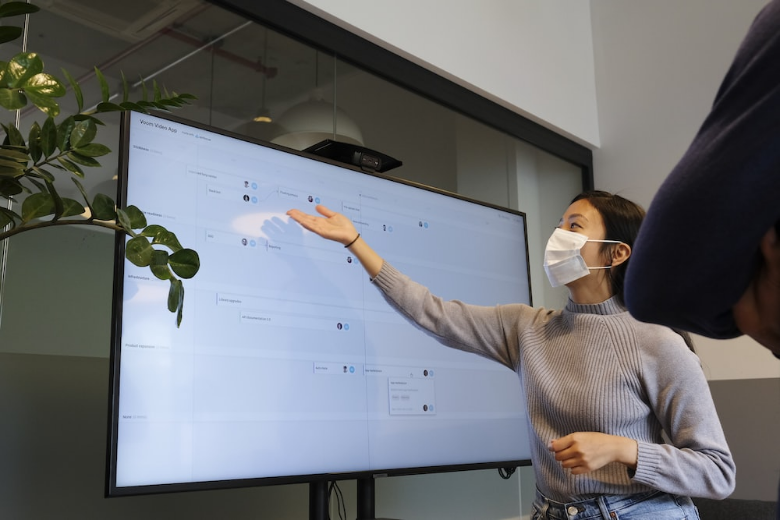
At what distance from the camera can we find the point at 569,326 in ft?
5.77

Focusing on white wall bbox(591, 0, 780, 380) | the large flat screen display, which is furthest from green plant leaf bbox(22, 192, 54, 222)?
white wall bbox(591, 0, 780, 380)

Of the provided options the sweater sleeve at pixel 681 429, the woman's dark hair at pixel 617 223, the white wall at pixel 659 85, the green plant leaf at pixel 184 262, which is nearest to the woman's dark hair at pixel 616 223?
the woman's dark hair at pixel 617 223

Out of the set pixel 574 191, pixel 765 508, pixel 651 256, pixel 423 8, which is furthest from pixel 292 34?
pixel 765 508

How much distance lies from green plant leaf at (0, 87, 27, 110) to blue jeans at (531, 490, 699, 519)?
1291mm

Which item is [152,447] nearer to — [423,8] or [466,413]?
[466,413]

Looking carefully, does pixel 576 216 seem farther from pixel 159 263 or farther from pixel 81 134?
pixel 81 134

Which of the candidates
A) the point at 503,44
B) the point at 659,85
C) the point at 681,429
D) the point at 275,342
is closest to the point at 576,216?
the point at 681,429

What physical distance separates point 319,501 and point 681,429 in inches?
35.3

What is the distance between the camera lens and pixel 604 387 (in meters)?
1.63

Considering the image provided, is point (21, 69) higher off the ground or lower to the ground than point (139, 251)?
higher

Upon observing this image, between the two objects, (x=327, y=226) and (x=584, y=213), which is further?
(x=584, y=213)

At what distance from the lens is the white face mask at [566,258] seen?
1802mm

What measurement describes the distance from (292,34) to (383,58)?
1.24 ft

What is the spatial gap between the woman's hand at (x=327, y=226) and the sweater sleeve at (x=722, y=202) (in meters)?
1.25
